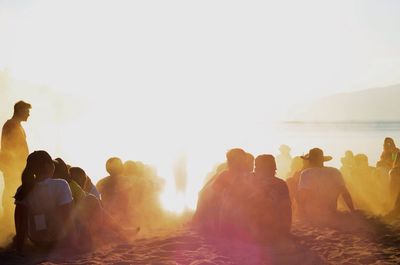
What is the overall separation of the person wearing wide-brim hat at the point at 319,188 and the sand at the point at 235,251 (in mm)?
1049

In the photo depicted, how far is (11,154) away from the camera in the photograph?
379 inches

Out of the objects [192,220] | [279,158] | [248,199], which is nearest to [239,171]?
[248,199]

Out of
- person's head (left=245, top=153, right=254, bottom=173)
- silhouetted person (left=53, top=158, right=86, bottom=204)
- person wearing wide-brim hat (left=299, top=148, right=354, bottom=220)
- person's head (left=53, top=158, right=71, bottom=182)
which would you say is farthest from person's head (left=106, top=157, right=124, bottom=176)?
person wearing wide-brim hat (left=299, top=148, right=354, bottom=220)

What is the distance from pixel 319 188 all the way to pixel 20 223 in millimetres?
5363

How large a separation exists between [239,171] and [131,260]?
7.76ft

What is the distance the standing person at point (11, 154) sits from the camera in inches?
377

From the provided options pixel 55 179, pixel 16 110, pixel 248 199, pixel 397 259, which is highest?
pixel 16 110

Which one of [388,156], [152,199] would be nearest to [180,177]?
[152,199]

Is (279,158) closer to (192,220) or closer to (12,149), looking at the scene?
(192,220)

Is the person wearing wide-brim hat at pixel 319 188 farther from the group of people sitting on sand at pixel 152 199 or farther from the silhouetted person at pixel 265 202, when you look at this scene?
the silhouetted person at pixel 265 202

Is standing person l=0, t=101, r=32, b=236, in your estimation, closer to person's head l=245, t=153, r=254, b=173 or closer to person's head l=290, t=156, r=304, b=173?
person's head l=245, t=153, r=254, b=173

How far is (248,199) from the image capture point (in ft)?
27.7

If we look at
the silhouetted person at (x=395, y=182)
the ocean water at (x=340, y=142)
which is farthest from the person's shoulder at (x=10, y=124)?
the ocean water at (x=340, y=142)

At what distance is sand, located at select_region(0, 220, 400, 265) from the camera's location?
24.1 ft
